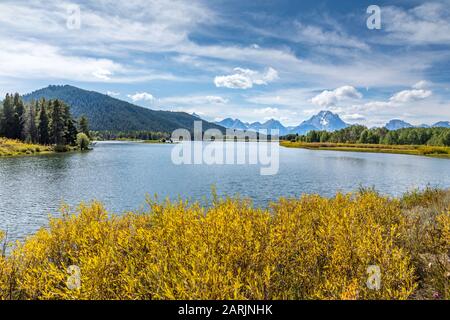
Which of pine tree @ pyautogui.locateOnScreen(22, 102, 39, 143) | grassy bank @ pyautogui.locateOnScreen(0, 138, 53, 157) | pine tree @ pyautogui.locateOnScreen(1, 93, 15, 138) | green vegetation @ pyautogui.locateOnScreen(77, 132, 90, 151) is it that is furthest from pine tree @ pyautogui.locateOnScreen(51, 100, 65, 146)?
pine tree @ pyautogui.locateOnScreen(1, 93, 15, 138)

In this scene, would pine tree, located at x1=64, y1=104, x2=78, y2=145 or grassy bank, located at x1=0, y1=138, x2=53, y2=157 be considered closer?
grassy bank, located at x1=0, y1=138, x2=53, y2=157

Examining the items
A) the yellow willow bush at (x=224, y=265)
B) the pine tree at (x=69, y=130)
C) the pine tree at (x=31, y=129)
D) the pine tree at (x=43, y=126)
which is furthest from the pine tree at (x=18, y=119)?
the yellow willow bush at (x=224, y=265)

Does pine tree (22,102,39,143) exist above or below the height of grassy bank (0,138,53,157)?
above

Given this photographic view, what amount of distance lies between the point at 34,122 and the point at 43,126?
13.4 feet

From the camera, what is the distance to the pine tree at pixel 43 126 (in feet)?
383

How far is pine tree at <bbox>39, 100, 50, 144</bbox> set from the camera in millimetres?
116831

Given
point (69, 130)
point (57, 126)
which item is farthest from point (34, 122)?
point (69, 130)

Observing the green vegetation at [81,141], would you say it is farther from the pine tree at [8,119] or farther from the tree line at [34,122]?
the pine tree at [8,119]

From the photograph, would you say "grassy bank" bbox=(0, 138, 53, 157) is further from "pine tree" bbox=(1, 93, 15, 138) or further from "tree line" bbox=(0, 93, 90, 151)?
"pine tree" bbox=(1, 93, 15, 138)

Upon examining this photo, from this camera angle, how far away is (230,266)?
23.4ft

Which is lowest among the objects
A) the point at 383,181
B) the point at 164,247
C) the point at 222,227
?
the point at 383,181
